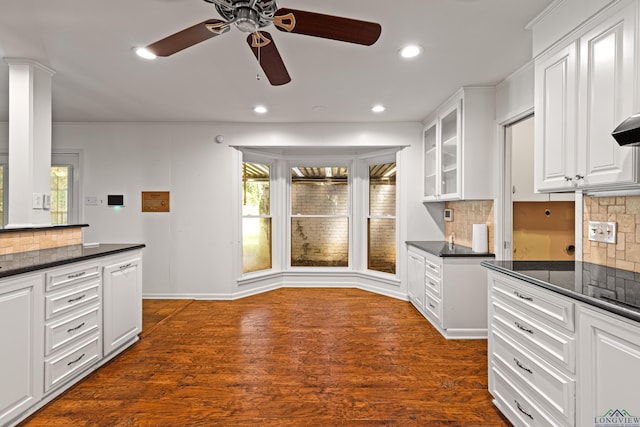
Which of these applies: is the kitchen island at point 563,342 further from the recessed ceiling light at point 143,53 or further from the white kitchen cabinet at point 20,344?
the recessed ceiling light at point 143,53

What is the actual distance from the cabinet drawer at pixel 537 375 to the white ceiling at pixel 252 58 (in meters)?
2.02

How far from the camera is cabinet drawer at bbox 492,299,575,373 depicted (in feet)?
4.72

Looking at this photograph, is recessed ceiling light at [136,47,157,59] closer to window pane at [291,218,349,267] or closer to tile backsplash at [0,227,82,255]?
tile backsplash at [0,227,82,255]

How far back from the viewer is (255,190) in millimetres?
5109

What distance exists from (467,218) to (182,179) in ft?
12.5

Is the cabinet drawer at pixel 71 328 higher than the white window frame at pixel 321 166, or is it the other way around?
the white window frame at pixel 321 166

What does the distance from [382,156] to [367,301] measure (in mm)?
Result: 2185

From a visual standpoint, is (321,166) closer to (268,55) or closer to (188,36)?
(268,55)

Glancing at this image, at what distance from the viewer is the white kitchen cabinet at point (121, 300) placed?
2613 millimetres

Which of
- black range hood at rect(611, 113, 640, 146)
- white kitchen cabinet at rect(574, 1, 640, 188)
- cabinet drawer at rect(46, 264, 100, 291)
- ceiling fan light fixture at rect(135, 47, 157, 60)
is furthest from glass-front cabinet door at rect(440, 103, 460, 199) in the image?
cabinet drawer at rect(46, 264, 100, 291)

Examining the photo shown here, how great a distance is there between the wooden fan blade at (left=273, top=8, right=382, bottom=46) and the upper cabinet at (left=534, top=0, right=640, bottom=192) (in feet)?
3.71

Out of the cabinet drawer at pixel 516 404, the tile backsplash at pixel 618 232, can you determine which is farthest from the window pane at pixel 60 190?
the tile backsplash at pixel 618 232

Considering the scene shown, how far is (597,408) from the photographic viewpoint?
1.30 meters

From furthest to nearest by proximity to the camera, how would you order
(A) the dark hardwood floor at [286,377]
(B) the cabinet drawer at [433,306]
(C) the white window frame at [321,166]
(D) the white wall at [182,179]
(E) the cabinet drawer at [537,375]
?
1. (C) the white window frame at [321,166]
2. (D) the white wall at [182,179]
3. (B) the cabinet drawer at [433,306]
4. (A) the dark hardwood floor at [286,377]
5. (E) the cabinet drawer at [537,375]
